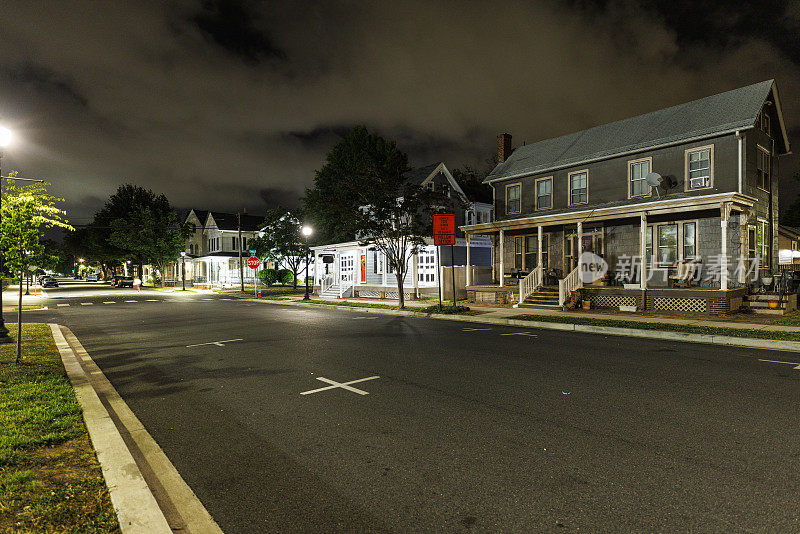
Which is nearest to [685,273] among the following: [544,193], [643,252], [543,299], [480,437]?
[643,252]

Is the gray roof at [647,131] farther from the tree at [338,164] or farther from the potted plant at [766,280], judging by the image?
the tree at [338,164]

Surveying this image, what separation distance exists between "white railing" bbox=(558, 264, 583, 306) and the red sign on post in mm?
5206

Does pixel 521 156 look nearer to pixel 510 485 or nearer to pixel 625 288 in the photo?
pixel 625 288

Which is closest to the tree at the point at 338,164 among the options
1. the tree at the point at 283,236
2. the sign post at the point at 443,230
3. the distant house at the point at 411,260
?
the tree at the point at 283,236

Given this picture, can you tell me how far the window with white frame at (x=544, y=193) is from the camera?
79.1ft

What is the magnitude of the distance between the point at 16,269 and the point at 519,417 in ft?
30.4

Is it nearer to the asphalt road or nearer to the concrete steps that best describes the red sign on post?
the concrete steps

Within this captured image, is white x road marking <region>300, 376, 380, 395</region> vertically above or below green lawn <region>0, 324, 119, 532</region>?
below

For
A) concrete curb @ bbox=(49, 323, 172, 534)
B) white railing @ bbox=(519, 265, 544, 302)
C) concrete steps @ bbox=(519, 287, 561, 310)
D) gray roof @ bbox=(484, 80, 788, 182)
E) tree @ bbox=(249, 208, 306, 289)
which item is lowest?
concrete curb @ bbox=(49, 323, 172, 534)

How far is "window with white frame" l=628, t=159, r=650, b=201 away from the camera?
20.3 metres

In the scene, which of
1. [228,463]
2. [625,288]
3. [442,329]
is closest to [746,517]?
[228,463]

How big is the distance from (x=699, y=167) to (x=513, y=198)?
377 inches

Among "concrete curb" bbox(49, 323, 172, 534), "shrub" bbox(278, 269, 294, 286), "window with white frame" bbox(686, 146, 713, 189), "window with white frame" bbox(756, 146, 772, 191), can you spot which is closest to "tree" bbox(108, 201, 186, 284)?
"shrub" bbox(278, 269, 294, 286)

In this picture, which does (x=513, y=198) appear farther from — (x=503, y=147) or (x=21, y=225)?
(x=21, y=225)
